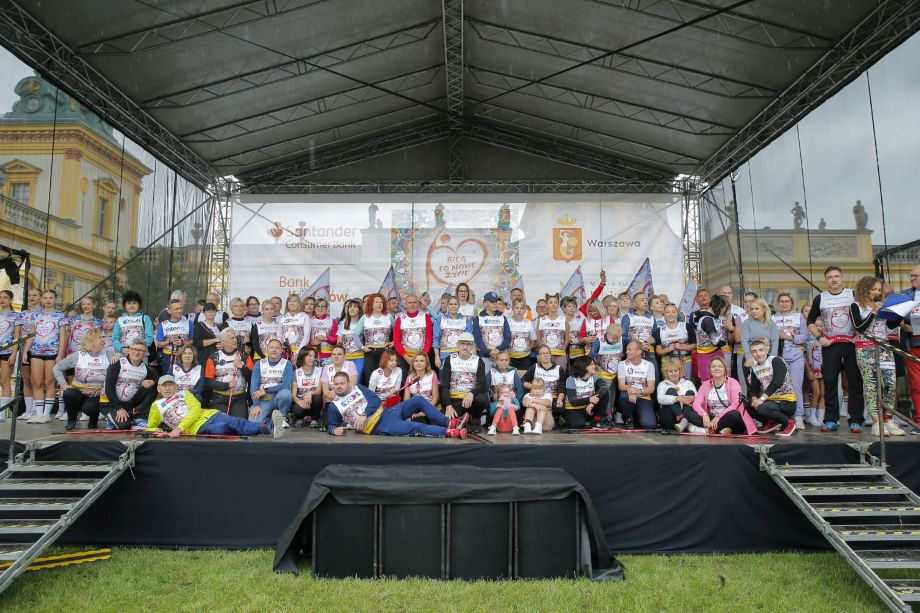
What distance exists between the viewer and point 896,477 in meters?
4.43

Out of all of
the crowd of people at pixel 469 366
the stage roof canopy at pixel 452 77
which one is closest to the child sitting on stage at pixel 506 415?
the crowd of people at pixel 469 366

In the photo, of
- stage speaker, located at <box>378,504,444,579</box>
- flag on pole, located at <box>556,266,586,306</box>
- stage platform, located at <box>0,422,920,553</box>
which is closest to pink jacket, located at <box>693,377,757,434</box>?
stage platform, located at <box>0,422,920,553</box>

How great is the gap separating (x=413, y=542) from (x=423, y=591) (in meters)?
0.31

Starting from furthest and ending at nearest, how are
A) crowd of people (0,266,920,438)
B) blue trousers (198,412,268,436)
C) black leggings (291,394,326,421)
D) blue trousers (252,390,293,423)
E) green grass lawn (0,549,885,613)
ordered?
black leggings (291,394,326,421) < blue trousers (252,390,293,423) < crowd of people (0,266,920,438) < blue trousers (198,412,268,436) < green grass lawn (0,549,885,613)

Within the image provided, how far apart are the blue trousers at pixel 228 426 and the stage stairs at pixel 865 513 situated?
3739mm

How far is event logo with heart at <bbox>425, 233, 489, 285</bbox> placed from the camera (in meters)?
11.9

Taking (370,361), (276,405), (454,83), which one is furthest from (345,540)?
(454,83)

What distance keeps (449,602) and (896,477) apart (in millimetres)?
3316

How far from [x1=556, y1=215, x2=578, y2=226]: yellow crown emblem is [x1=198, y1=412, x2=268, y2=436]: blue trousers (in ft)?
27.3

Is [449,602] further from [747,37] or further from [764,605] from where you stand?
[747,37]

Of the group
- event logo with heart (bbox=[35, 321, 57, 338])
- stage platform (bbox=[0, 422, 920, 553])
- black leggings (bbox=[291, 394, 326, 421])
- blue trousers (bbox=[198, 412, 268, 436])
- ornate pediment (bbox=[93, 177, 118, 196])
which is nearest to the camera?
stage platform (bbox=[0, 422, 920, 553])

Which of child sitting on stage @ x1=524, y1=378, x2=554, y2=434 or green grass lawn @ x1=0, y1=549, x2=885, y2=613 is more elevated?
child sitting on stage @ x1=524, y1=378, x2=554, y2=434

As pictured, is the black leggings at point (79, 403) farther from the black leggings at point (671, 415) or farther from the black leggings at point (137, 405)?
the black leggings at point (671, 415)

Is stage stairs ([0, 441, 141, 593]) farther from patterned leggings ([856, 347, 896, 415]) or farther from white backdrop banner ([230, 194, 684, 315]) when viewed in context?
white backdrop banner ([230, 194, 684, 315])
